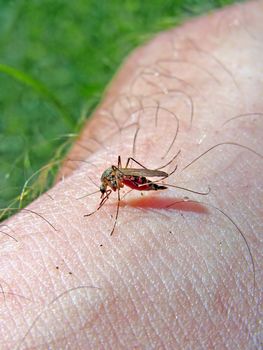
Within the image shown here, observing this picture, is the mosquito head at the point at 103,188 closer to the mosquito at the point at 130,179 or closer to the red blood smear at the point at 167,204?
the mosquito at the point at 130,179

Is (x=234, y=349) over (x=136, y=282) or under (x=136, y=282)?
under

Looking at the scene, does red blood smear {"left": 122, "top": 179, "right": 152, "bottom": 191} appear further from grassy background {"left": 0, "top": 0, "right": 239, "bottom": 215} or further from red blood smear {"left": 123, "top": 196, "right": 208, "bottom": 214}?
grassy background {"left": 0, "top": 0, "right": 239, "bottom": 215}

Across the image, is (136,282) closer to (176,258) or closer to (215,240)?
(176,258)

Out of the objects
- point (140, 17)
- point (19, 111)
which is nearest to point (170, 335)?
point (19, 111)

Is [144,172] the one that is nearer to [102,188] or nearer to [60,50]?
[102,188]

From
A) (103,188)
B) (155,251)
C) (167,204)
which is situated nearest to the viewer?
(155,251)

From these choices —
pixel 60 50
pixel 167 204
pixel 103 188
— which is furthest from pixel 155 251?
pixel 60 50
